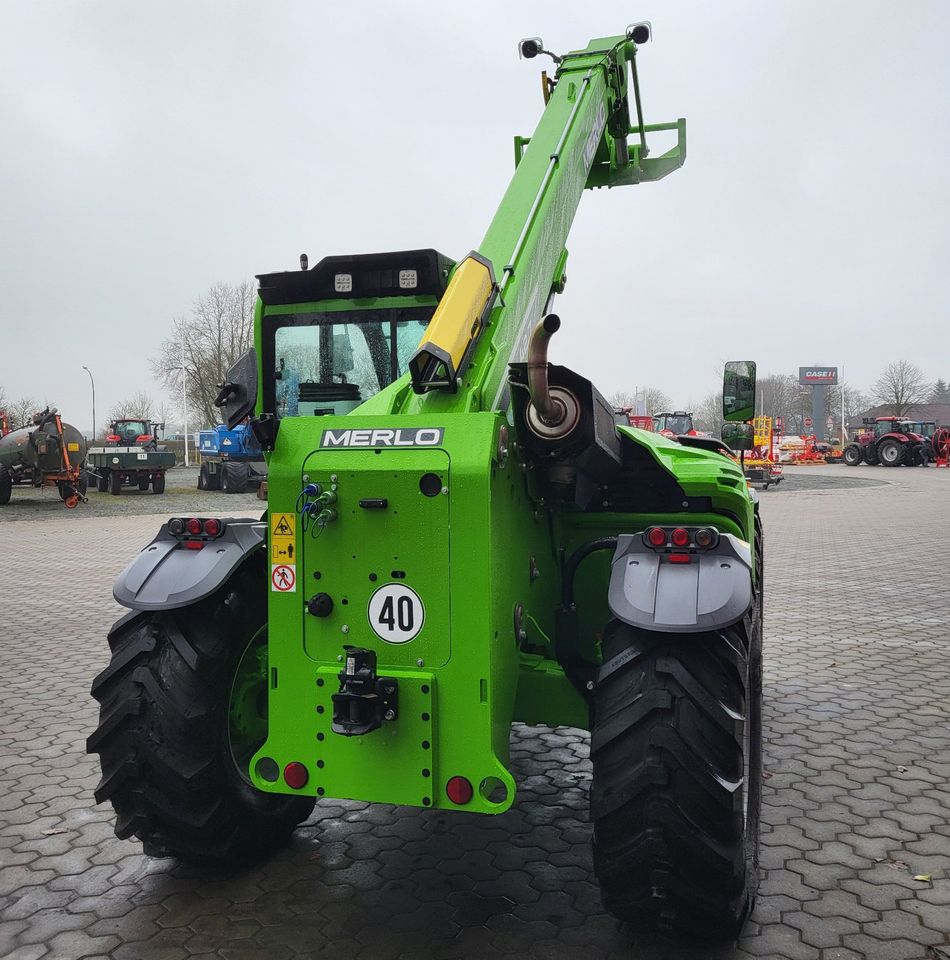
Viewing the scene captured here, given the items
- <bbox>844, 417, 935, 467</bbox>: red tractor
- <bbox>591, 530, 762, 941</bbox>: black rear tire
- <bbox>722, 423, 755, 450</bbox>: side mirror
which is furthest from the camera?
<bbox>844, 417, 935, 467</bbox>: red tractor

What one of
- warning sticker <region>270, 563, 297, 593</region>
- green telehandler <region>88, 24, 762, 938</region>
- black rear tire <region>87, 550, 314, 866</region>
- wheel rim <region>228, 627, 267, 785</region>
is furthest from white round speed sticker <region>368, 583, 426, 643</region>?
wheel rim <region>228, 627, 267, 785</region>

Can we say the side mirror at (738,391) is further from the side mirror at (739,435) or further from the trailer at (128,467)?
the trailer at (128,467)

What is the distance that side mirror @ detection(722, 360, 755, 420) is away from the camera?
5.48 metres

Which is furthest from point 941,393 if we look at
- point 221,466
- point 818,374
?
point 221,466

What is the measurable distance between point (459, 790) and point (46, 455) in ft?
81.8

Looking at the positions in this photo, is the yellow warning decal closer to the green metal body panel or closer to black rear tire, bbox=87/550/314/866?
the green metal body panel

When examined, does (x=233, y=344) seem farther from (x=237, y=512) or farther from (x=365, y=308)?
(x=365, y=308)

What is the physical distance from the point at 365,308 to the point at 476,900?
278 centimetres

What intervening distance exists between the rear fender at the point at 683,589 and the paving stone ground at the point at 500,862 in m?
1.20

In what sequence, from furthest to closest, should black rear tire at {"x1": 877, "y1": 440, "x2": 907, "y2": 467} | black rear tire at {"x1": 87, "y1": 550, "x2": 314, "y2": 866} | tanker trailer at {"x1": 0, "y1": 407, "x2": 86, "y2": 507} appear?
black rear tire at {"x1": 877, "y1": 440, "x2": 907, "y2": 467} → tanker trailer at {"x1": 0, "y1": 407, "x2": 86, "y2": 507} → black rear tire at {"x1": 87, "y1": 550, "x2": 314, "y2": 866}

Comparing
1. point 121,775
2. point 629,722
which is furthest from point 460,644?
point 121,775

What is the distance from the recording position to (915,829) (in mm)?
4273

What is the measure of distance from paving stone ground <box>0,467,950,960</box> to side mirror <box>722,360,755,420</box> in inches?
79.6

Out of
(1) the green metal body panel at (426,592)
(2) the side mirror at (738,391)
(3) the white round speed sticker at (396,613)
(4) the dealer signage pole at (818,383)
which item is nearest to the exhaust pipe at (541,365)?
(1) the green metal body panel at (426,592)
